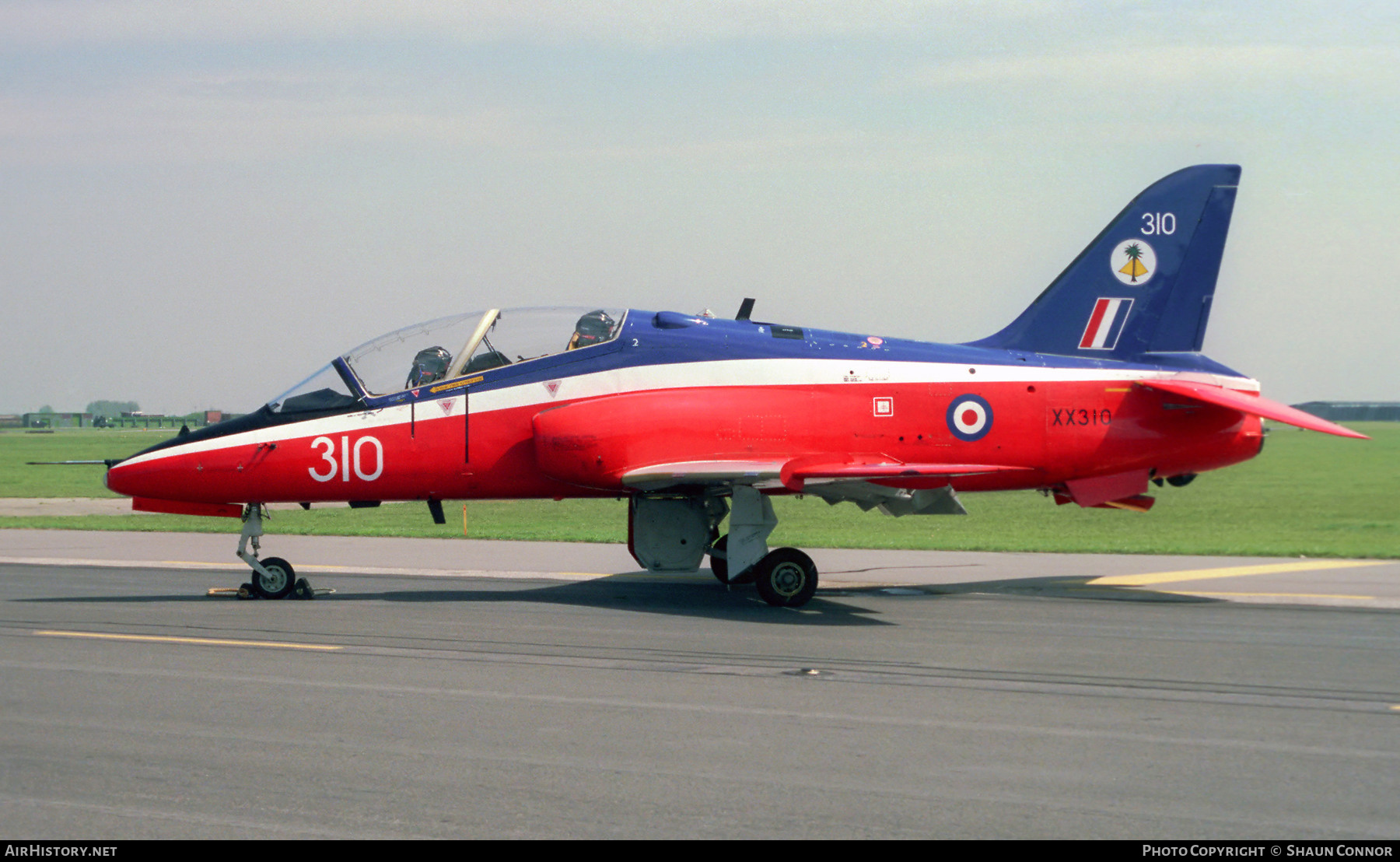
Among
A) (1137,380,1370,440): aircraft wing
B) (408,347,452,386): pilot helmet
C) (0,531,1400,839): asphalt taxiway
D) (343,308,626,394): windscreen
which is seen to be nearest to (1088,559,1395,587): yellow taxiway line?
(0,531,1400,839): asphalt taxiway

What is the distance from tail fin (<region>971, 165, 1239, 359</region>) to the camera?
52.7ft

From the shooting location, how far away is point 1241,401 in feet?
48.3

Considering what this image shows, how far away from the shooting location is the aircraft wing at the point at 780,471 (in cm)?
1314

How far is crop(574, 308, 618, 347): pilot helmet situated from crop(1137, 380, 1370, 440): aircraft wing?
6.55m

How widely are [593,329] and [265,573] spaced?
4.83 m

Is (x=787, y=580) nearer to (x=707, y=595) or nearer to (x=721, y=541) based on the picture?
(x=707, y=595)

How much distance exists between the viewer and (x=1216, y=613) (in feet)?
44.3

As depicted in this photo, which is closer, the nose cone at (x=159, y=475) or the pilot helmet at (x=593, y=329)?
the nose cone at (x=159, y=475)

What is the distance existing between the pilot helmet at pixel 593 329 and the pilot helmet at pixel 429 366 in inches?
61.8

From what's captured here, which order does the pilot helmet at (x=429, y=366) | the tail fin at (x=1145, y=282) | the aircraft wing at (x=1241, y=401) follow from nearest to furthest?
the aircraft wing at (x=1241, y=401)
the pilot helmet at (x=429, y=366)
the tail fin at (x=1145, y=282)

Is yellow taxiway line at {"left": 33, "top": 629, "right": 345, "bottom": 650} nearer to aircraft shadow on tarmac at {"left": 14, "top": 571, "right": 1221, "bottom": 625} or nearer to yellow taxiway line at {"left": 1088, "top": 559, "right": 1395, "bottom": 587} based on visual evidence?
aircraft shadow on tarmac at {"left": 14, "top": 571, "right": 1221, "bottom": 625}

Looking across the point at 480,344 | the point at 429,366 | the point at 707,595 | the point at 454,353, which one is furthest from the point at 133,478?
the point at 707,595

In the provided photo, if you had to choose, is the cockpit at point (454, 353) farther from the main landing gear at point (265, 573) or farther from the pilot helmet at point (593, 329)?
the main landing gear at point (265, 573)

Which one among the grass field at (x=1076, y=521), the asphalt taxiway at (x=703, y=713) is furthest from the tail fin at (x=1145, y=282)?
the grass field at (x=1076, y=521)
